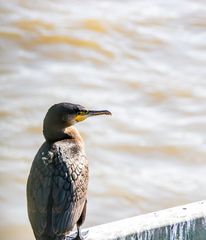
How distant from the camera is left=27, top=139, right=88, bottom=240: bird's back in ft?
16.3

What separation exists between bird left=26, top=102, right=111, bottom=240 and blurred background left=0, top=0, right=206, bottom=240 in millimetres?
2896

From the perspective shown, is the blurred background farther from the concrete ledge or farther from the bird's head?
the concrete ledge

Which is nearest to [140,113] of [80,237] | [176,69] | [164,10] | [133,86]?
[133,86]

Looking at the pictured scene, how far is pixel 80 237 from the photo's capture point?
5020mm

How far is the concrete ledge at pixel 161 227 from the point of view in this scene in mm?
4918

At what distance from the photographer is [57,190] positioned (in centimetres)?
501

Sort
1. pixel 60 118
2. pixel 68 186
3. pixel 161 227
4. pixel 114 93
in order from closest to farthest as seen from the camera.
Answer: pixel 161 227, pixel 68 186, pixel 60 118, pixel 114 93

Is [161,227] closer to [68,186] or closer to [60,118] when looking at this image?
[68,186]

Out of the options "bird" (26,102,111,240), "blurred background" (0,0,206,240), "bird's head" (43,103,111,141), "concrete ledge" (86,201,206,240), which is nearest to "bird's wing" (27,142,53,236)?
"bird" (26,102,111,240)

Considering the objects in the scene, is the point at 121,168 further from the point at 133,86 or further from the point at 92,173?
the point at 133,86

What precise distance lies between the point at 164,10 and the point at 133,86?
2598mm

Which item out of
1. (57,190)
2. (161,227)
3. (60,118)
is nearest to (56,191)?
(57,190)

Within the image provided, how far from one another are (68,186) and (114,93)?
17.6 feet

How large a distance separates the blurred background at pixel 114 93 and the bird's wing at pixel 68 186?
2904 mm
